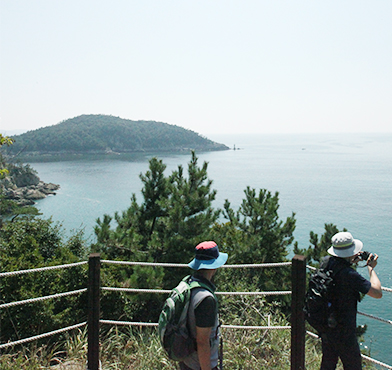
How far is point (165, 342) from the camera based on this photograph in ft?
7.26

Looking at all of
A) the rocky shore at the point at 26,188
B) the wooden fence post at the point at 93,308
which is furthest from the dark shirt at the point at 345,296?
the rocky shore at the point at 26,188

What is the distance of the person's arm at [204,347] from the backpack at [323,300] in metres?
0.84

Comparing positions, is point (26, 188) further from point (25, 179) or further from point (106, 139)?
point (106, 139)

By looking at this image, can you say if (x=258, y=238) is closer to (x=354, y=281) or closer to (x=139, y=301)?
(x=139, y=301)

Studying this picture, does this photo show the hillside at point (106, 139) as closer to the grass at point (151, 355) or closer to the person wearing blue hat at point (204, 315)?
the grass at point (151, 355)

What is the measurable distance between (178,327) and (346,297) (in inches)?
43.7

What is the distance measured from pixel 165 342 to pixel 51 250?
707cm

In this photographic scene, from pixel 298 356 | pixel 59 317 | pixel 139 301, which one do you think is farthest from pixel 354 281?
pixel 139 301

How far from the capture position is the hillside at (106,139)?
135125 mm

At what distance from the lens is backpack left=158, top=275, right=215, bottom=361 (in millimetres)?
2191

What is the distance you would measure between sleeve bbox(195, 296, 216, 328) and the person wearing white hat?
911mm

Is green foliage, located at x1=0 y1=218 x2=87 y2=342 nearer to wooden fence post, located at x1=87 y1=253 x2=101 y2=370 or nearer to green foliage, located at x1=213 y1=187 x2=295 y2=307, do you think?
wooden fence post, located at x1=87 y1=253 x2=101 y2=370

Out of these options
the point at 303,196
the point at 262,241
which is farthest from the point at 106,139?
the point at 262,241

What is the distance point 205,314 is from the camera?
7.06ft
